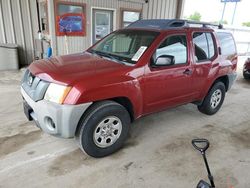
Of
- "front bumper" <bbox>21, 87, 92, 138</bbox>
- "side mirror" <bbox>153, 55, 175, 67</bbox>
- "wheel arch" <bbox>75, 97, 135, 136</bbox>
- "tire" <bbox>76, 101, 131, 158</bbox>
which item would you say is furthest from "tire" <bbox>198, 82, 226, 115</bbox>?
"front bumper" <bbox>21, 87, 92, 138</bbox>

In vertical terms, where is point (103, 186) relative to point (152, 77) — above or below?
below

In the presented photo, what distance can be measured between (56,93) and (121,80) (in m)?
0.81

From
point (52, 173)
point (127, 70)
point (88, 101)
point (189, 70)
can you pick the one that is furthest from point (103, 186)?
point (189, 70)

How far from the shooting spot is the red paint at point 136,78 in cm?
A: 260

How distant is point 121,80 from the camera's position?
2812 mm

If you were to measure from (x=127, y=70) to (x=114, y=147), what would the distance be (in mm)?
1106

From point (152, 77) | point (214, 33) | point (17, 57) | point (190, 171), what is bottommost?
point (190, 171)

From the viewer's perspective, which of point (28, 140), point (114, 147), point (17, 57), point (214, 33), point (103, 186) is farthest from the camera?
point (17, 57)

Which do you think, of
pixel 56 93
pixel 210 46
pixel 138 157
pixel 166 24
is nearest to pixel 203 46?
pixel 210 46

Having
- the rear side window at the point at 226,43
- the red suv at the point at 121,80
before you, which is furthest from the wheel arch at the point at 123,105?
the rear side window at the point at 226,43

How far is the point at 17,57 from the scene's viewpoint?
764 cm

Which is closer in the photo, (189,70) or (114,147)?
(114,147)

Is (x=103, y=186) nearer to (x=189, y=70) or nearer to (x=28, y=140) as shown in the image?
(x=28, y=140)

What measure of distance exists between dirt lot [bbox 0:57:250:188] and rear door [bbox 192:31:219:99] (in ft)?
2.75
